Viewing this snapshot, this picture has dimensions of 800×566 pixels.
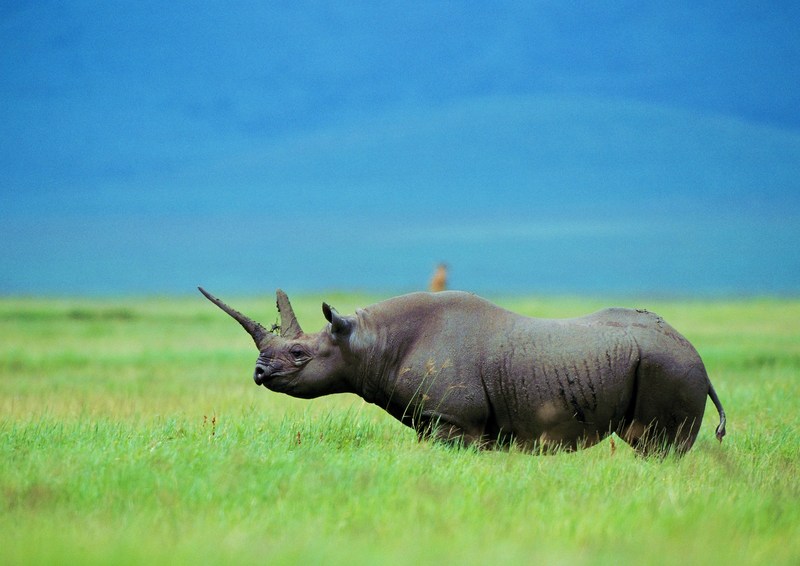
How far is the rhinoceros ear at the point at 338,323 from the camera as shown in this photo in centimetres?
909

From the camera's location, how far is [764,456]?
31.1 feet

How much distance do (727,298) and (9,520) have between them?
49.7 m

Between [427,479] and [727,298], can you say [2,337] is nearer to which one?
[427,479]

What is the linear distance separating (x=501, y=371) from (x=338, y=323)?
→ 1.54 meters

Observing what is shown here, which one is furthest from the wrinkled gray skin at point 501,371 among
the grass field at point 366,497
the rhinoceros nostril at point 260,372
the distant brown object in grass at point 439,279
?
the distant brown object in grass at point 439,279

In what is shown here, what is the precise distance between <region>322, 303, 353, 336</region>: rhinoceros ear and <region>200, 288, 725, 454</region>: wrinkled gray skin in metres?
0.01

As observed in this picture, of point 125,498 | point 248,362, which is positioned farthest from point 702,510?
point 248,362

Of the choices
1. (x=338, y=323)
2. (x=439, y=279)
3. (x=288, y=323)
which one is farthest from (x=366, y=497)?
(x=439, y=279)

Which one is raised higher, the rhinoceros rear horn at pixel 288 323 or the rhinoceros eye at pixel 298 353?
the rhinoceros rear horn at pixel 288 323

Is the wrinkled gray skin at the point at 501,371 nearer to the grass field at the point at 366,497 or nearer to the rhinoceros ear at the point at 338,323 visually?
the rhinoceros ear at the point at 338,323

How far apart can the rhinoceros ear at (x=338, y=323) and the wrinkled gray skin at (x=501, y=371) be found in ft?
0.04

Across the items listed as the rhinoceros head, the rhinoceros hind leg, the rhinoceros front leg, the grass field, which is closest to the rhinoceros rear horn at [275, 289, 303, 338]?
the rhinoceros head

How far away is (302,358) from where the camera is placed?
9.26 m

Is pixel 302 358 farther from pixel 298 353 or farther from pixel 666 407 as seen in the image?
pixel 666 407
